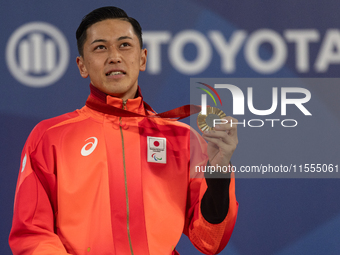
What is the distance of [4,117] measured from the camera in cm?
233

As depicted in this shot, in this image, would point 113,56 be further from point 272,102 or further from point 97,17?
point 272,102

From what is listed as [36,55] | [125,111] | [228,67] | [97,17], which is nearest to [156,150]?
[125,111]

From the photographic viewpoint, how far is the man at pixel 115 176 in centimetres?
165

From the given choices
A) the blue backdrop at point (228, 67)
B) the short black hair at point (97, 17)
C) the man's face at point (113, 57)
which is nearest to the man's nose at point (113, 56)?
the man's face at point (113, 57)

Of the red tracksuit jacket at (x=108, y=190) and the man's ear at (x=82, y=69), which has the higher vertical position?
the man's ear at (x=82, y=69)

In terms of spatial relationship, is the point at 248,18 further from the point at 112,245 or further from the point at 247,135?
the point at 112,245

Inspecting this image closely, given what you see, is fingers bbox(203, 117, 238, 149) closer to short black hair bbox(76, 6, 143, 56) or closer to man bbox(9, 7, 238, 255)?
man bbox(9, 7, 238, 255)

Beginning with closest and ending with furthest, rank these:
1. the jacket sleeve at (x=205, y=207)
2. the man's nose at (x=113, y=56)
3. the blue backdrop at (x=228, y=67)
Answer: the jacket sleeve at (x=205, y=207) → the man's nose at (x=113, y=56) → the blue backdrop at (x=228, y=67)

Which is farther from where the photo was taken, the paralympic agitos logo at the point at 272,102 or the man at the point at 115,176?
the paralympic agitos logo at the point at 272,102

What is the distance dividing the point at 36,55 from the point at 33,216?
1.00 m

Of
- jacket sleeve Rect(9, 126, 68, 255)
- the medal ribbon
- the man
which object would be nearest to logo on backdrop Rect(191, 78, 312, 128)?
the medal ribbon

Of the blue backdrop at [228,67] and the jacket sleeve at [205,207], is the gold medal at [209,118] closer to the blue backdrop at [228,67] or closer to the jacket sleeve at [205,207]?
the jacket sleeve at [205,207]

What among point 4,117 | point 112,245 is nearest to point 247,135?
point 112,245

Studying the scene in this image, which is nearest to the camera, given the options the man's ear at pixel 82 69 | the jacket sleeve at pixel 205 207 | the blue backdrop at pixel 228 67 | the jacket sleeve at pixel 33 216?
the jacket sleeve at pixel 33 216
